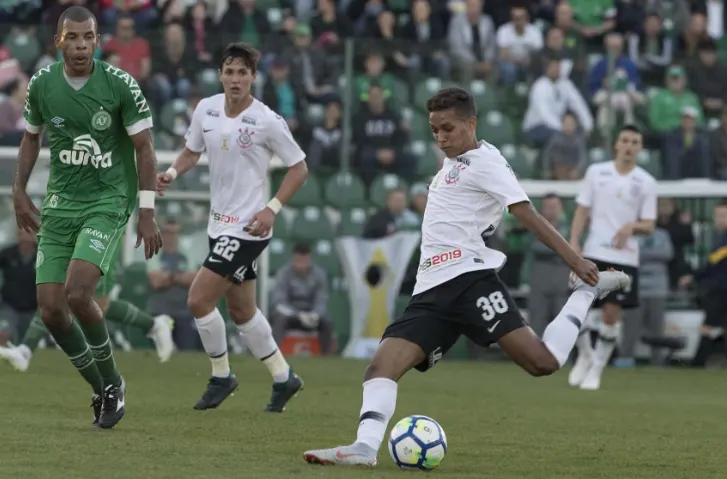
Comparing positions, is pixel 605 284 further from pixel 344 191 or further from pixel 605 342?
pixel 344 191

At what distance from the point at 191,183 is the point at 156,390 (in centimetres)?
662

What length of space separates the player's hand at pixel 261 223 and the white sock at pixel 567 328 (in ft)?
9.25

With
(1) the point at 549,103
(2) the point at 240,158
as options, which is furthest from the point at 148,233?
(1) the point at 549,103

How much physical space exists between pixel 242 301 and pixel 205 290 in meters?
0.37

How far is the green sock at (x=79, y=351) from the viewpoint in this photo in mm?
8789

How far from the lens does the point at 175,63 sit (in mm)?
20047

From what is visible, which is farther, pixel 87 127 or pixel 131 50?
pixel 131 50

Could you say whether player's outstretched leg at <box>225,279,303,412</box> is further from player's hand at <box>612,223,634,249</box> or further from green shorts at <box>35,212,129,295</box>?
player's hand at <box>612,223,634,249</box>

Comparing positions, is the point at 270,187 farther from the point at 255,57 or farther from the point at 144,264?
the point at 255,57

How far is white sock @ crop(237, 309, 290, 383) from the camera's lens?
10.9 meters

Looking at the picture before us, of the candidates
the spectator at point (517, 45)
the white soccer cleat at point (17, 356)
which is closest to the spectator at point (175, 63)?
the spectator at point (517, 45)

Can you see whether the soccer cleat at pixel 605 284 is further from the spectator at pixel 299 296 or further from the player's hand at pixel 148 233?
the spectator at pixel 299 296

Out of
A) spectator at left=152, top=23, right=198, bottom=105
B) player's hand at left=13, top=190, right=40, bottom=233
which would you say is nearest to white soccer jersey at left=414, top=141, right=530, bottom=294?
player's hand at left=13, top=190, right=40, bottom=233

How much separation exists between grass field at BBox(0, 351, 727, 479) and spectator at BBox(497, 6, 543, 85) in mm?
6078
